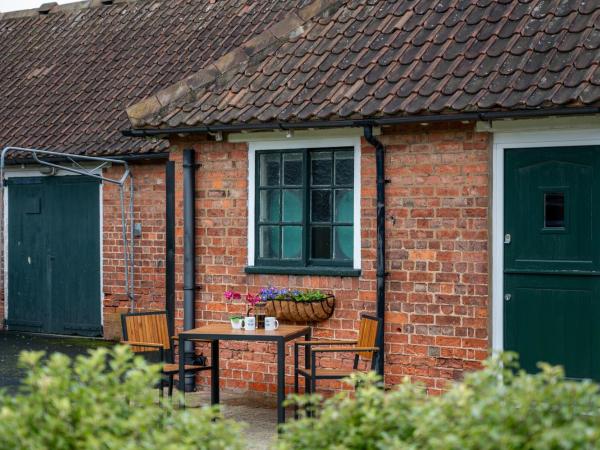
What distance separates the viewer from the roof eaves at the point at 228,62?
10.9 m

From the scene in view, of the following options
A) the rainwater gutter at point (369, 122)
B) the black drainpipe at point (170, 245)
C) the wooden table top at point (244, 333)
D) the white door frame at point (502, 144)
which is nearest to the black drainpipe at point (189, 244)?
the black drainpipe at point (170, 245)

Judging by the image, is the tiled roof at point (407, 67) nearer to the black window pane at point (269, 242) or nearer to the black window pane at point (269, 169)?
the black window pane at point (269, 169)

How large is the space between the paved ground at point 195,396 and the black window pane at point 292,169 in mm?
2146

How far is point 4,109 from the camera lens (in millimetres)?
16547

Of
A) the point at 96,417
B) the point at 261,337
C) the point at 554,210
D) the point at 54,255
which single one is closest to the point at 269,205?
the point at 261,337

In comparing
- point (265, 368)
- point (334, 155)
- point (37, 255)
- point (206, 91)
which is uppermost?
point (206, 91)

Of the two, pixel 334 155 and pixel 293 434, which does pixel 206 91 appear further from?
pixel 293 434

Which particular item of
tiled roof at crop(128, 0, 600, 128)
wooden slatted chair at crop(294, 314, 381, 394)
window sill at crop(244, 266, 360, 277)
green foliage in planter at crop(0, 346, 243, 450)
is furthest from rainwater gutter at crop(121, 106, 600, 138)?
green foliage in planter at crop(0, 346, 243, 450)

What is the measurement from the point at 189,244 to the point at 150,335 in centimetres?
158

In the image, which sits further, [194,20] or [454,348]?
[194,20]

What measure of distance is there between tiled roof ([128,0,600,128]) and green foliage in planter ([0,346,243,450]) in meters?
4.98

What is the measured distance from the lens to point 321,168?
1051 cm

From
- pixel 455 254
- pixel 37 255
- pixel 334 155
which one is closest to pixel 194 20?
pixel 37 255

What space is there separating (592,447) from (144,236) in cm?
1110
